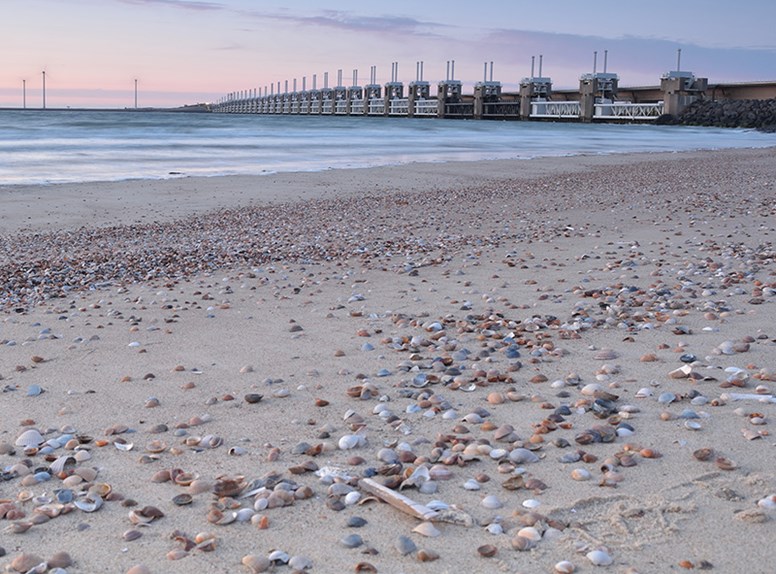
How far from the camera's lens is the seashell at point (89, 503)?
242 cm

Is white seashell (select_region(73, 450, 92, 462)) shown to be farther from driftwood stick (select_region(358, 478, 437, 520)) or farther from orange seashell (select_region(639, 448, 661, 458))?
orange seashell (select_region(639, 448, 661, 458))

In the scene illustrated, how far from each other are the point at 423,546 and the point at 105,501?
946 millimetres

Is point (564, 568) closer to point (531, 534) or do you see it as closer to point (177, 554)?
point (531, 534)

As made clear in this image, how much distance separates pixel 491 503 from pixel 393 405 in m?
0.95

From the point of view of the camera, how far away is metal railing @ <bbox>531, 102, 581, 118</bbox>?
76.4 meters

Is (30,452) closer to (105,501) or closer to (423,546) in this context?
(105,501)

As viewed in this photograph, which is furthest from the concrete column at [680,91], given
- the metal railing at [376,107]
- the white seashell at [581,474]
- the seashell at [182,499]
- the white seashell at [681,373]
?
the seashell at [182,499]

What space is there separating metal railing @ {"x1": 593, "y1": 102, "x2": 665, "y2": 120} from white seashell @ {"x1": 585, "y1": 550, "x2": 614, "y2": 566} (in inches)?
2717

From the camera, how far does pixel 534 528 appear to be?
7.32 feet

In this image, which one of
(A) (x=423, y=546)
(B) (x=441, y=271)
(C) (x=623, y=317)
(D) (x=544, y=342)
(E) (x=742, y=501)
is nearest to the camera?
(A) (x=423, y=546)

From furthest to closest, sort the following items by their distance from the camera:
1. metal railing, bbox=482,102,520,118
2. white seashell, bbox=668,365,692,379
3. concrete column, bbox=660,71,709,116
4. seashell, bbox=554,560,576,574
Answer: metal railing, bbox=482,102,520,118, concrete column, bbox=660,71,709,116, white seashell, bbox=668,365,692,379, seashell, bbox=554,560,576,574

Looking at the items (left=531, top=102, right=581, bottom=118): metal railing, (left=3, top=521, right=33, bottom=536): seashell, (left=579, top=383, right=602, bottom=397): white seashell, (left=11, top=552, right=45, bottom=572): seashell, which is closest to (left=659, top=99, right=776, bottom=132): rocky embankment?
(left=531, top=102, right=581, bottom=118): metal railing

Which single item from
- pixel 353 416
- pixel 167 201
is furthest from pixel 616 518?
pixel 167 201

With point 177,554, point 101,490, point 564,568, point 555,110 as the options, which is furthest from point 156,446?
point 555,110
